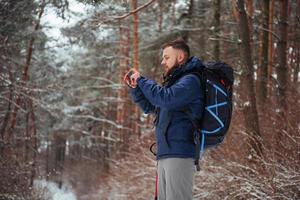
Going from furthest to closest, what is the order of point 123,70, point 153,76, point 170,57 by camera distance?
point 123,70 → point 153,76 → point 170,57

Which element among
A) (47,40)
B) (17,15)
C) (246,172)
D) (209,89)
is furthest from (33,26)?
(209,89)

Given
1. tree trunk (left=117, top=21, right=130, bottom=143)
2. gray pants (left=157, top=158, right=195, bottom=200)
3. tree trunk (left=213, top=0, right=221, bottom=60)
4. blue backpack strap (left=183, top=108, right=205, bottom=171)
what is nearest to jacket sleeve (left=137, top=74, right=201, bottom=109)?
blue backpack strap (left=183, top=108, right=205, bottom=171)

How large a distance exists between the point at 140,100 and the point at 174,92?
456 mm

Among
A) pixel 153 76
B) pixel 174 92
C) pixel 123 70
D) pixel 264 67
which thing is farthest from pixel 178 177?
pixel 123 70

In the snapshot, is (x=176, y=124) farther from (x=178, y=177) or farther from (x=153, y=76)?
(x=153, y=76)

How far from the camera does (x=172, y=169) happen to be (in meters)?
3.51

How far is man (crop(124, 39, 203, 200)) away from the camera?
11.3 ft

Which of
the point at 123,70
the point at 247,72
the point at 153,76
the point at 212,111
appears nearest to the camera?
the point at 212,111

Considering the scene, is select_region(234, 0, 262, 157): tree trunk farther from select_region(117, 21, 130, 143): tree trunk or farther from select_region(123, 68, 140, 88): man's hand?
select_region(117, 21, 130, 143): tree trunk

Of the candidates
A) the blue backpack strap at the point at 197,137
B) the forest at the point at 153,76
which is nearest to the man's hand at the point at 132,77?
the blue backpack strap at the point at 197,137

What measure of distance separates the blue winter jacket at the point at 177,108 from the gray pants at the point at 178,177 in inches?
1.9

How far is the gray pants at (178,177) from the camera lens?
3.51 m

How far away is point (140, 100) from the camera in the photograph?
380cm

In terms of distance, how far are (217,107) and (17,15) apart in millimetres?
9687
